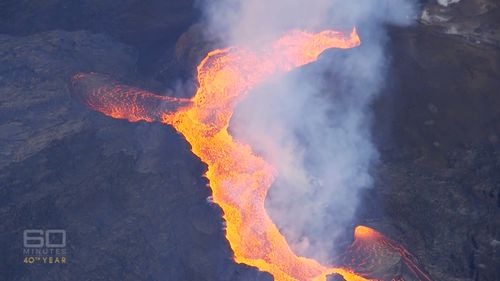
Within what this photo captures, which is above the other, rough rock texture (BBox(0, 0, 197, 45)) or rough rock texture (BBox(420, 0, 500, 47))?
rough rock texture (BBox(0, 0, 197, 45))

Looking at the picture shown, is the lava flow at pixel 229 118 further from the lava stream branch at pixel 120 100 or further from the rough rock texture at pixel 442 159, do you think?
the rough rock texture at pixel 442 159

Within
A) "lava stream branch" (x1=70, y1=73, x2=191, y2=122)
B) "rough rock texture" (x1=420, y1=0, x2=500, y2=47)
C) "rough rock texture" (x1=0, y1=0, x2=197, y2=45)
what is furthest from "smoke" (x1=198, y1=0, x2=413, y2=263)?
"lava stream branch" (x1=70, y1=73, x2=191, y2=122)

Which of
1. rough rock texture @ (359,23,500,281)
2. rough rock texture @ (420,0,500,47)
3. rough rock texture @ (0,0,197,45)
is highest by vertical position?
rough rock texture @ (0,0,197,45)

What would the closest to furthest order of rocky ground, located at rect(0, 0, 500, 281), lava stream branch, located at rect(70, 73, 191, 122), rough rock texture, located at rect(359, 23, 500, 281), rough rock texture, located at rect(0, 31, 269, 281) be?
rough rock texture, located at rect(359, 23, 500, 281)
rocky ground, located at rect(0, 0, 500, 281)
rough rock texture, located at rect(0, 31, 269, 281)
lava stream branch, located at rect(70, 73, 191, 122)

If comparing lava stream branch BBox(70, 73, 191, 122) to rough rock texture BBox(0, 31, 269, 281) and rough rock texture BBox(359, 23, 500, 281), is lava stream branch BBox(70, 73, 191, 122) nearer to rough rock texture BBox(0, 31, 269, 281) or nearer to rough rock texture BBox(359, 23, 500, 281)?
rough rock texture BBox(0, 31, 269, 281)

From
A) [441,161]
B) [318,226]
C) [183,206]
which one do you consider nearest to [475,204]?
[441,161]

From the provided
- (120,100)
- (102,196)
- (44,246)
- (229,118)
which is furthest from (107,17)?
(44,246)

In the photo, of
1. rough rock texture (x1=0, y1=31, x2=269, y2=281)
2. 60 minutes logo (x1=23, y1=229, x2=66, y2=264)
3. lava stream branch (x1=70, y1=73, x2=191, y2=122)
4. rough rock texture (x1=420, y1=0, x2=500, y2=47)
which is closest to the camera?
rough rock texture (x1=0, y1=31, x2=269, y2=281)
